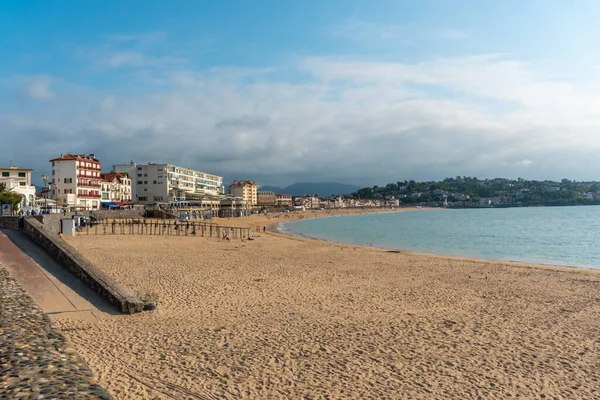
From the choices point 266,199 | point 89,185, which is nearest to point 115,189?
point 89,185

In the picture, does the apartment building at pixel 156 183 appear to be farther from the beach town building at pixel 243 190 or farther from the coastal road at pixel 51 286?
the coastal road at pixel 51 286

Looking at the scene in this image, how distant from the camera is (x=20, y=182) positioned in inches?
2142

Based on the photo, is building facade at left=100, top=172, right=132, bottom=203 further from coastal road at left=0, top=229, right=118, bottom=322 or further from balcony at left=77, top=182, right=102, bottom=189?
coastal road at left=0, top=229, right=118, bottom=322

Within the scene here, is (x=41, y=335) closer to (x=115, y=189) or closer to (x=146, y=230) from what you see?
(x=146, y=230)

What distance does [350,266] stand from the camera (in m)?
22.4

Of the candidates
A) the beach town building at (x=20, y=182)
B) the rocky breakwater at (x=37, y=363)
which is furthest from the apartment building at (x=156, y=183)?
the rocky breakwater at (x=37, y=363)

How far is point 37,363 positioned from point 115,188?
77.1 m

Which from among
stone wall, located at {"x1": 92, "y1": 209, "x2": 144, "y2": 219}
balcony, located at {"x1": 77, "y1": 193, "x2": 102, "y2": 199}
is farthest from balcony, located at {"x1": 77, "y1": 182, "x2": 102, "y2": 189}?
stone wall, located at {"x1": 92, "y1": 209, "x2": 144, "y2": 219}

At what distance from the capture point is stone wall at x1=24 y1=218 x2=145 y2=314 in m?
11.5

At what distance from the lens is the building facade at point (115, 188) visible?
72.5 m

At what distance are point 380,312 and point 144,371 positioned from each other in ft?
23.6

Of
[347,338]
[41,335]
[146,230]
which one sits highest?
[41,335]

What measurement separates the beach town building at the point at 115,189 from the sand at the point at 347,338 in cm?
5964

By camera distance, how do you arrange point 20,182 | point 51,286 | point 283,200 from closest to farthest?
point 51,286 < point 20,182 < point 283,200
